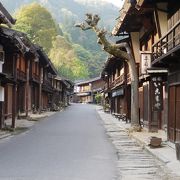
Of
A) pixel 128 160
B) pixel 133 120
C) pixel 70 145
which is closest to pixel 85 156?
pixel 128 160

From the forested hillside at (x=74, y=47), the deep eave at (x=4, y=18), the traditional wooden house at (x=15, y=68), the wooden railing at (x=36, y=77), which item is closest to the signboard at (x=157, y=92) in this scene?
the traditional wooden house at (x=15, y=68)

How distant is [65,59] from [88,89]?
1321 cm

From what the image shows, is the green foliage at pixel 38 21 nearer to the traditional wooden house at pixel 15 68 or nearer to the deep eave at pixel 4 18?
the traditional wooden house at pixel 15 68

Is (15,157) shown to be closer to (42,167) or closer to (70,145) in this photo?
(42,167)

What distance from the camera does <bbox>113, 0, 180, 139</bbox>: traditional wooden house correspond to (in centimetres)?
1781

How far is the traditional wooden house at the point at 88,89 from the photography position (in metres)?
120

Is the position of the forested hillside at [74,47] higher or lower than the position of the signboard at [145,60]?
higher

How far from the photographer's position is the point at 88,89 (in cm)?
12681

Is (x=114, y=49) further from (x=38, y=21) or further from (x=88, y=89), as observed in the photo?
(x=88, y=89)

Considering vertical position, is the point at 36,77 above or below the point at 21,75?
above

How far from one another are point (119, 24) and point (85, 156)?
16.2 meters

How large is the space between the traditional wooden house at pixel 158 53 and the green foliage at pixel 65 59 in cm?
8018

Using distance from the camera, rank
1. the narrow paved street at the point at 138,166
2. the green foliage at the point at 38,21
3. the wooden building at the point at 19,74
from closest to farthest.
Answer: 1. the narrow paved street at the point at 138,166
2. the wooden building at the point at 19,74
3. the green foliage at the point at 38,21

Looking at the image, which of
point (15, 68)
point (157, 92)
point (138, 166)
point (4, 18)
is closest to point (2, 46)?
point (15, 68)
